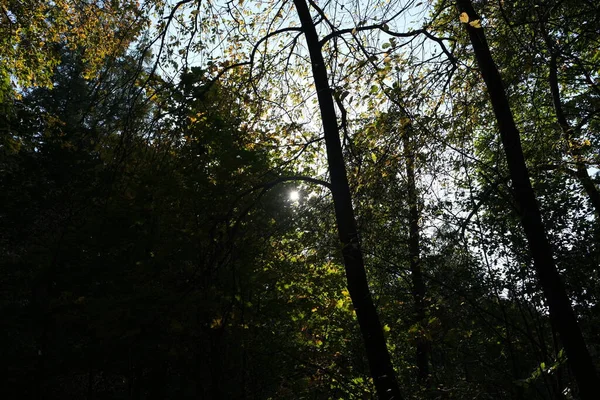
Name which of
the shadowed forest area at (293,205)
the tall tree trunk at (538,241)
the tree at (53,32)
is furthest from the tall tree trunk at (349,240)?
the tree at (53,32)

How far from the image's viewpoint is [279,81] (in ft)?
18.3

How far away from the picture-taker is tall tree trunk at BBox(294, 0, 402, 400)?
13.3 ft

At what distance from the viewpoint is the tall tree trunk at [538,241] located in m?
3.24

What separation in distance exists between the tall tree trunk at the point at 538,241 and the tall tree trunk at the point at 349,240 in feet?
5.02

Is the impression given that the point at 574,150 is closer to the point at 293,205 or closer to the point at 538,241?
the point at 538,241

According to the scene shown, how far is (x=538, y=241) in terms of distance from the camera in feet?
11.6

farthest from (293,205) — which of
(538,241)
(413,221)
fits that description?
(538,241)

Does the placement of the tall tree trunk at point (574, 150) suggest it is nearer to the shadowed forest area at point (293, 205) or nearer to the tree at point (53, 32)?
the shadowed forest area at point (293, 205)

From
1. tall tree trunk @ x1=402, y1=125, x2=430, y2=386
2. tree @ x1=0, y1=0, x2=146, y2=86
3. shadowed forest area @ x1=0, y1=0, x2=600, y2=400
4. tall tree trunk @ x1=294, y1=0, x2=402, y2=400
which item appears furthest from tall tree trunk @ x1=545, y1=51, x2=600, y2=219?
tree @ x1=0, y1=0, x2=146, y2=86

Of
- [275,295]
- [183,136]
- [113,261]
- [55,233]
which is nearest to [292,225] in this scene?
[275,295]

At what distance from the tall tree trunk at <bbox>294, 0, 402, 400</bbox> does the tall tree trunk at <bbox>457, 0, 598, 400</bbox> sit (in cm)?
153

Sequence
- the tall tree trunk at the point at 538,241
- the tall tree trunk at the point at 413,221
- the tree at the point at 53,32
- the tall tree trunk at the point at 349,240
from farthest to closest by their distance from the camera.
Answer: the tree at the point at 53,32, the tall tree trunk at the point at 413,221, the tall tree trunk at the point at 349,240, the tall tree trunk at the point at 538,241

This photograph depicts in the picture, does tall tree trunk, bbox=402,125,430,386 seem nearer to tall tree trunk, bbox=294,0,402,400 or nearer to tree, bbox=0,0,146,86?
tall tree trunk, bbox=294,0,402,400

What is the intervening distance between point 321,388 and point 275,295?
121 cm
